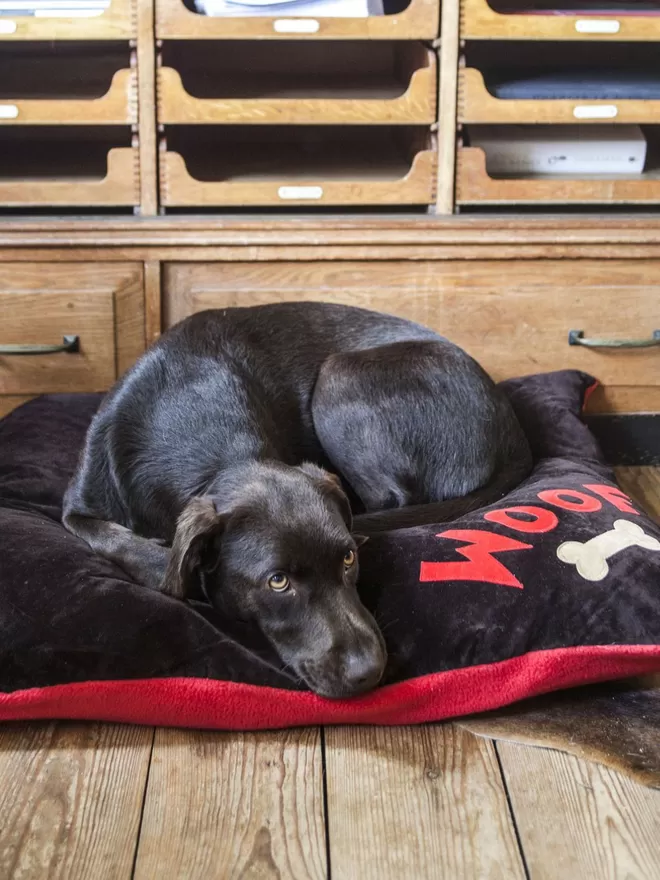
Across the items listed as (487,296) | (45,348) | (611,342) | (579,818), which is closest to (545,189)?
(487,296)

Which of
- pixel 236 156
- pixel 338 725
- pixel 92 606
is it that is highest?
pixel 236 156

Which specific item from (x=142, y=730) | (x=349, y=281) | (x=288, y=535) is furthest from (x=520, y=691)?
(x=349, y=281)

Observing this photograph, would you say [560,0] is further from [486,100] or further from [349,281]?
[349,281]

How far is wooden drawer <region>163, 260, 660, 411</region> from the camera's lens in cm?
253

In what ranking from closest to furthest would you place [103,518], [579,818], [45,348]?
[579,818] → [103,518] → [45,348]

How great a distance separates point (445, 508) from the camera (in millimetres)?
1923

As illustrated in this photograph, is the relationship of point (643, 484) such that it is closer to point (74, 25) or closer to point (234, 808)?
point (234, 808)

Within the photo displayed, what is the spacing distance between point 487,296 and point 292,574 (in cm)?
130

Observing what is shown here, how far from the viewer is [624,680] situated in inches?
64.8

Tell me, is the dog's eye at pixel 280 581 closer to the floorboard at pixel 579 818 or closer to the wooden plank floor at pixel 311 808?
the wooden plank floor at pixel 311 808

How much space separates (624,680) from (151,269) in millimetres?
1467

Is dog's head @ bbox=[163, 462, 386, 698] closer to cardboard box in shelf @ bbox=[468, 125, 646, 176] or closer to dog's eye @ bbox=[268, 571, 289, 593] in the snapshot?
dog's eye @ bbox=[268, 571, 289, 593]

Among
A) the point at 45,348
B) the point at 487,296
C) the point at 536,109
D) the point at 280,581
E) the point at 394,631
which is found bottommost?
the point at 394,631

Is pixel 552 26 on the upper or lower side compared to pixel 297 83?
upper
